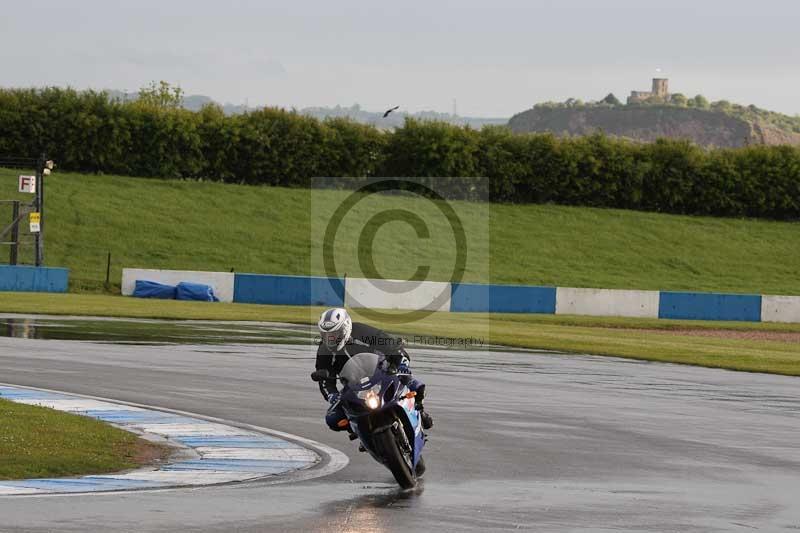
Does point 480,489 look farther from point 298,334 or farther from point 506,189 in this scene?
point 506,189

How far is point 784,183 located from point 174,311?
164 feet

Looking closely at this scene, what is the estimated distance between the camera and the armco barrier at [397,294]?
4650 centimetres

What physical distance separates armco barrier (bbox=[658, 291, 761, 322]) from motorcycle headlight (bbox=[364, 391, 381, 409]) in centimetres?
3958

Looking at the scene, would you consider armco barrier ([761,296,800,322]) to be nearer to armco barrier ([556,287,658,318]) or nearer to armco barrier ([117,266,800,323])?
armco barrier ([117,266,800,323])

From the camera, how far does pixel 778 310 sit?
168ft

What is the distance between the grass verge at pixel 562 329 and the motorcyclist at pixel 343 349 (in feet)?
57.0

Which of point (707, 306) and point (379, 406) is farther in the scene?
point (707, 306)

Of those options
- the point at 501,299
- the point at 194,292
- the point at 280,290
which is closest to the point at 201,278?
the point at 194,292

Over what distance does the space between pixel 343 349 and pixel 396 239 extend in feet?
174

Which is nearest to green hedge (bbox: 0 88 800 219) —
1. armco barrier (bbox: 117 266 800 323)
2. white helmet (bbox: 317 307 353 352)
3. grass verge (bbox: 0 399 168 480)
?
armco barrier (bbox: 117 266 800 323)

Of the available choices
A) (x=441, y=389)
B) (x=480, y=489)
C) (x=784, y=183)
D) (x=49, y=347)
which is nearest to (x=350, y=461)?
(x=480, y=489)

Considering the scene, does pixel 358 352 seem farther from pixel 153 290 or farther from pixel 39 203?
pixel 39 203

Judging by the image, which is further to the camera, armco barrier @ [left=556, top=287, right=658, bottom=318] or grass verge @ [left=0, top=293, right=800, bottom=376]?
armco barrier @ [left=556, top=287, right=658, bottom=318]

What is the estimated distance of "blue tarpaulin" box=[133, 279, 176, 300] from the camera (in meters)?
47.3
